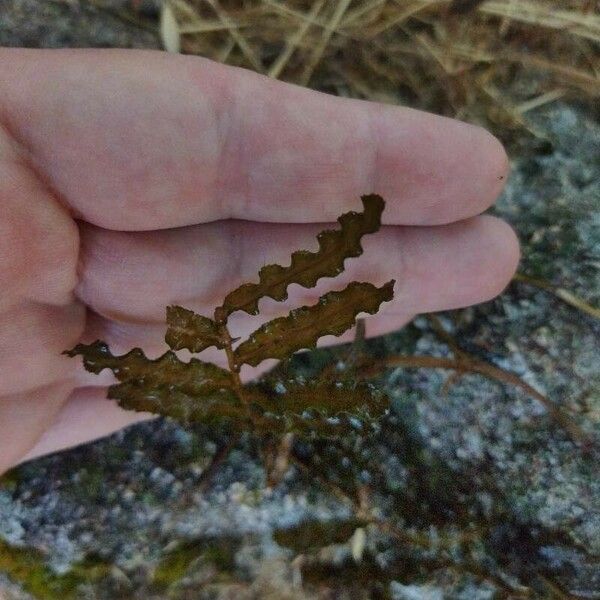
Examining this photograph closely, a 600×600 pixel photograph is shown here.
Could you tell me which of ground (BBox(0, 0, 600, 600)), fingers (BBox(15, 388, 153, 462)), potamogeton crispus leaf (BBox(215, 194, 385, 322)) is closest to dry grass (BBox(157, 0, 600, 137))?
ground (BBox(0, 0, 600, 600))

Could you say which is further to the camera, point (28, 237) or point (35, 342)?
point (35, 342)

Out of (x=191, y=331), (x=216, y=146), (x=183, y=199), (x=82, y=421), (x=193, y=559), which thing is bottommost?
(x=193, y=559)

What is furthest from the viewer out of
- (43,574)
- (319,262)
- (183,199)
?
(43,574)

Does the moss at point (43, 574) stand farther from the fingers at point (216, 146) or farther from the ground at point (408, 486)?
the fingers at point (216, 146)

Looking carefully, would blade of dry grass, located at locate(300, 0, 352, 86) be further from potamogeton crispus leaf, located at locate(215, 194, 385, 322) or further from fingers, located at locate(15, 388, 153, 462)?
fingers, located at locate(15, 388, 153, 462)

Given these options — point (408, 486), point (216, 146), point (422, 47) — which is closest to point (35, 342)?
point (216, 146)

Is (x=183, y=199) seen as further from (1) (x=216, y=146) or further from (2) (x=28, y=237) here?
(2) (x=28, y=237)

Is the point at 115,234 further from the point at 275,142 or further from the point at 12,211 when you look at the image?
the point at 275,142
